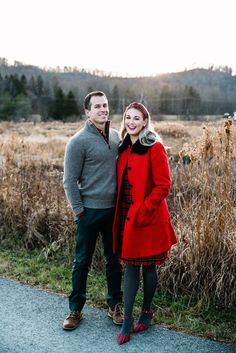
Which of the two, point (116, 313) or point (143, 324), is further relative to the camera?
point (116, 313)

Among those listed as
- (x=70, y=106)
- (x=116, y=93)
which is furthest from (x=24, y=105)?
(x=116, y=93)

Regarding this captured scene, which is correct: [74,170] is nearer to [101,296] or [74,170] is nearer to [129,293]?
[129,293]

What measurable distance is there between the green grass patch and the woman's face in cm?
173

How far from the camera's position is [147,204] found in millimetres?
3201

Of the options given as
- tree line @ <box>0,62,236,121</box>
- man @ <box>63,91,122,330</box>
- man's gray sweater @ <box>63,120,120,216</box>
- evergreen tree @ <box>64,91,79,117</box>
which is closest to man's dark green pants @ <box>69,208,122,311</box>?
man @ <box>63,91,122,330</box>

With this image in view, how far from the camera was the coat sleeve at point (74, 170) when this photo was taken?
342cm

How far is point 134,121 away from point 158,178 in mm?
495

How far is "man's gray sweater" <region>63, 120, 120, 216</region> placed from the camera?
3441mm

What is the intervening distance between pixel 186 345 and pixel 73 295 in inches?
42.5

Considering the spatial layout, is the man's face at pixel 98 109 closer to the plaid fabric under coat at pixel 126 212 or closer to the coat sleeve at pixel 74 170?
the coat sleeve at pixel 74 170

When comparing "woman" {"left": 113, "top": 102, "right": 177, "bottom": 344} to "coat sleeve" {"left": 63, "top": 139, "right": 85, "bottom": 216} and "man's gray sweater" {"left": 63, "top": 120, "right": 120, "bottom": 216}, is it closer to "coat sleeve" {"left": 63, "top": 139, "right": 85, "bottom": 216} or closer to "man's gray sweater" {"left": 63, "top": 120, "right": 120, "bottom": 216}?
"man's gray sweater" {"left": 63, "top": 120, "right": 120, "bottom": 216}

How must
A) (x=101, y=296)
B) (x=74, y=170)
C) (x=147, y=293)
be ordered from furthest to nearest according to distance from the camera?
(x=101, y=296) → (x=147, y=293) → (x=74, y=170)

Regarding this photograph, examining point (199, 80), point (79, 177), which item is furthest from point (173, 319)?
point (199, 80)

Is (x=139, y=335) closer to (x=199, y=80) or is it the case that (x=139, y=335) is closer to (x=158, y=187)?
(x=158, y=187)
